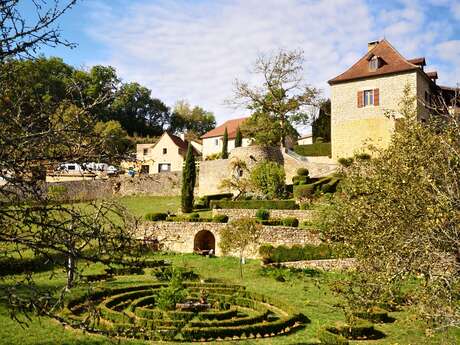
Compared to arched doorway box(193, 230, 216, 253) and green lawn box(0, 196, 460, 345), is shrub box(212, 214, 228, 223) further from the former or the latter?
green lawn box(0, 196, 460, 345)

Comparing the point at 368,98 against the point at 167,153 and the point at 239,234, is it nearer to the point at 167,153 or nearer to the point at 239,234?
the point at 239,234

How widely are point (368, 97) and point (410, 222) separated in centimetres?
3197

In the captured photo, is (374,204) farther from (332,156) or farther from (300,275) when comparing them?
(332,156)

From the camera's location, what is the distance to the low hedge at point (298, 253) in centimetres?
2672

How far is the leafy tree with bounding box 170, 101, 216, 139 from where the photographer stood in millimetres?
93062

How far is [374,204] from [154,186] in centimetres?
3787

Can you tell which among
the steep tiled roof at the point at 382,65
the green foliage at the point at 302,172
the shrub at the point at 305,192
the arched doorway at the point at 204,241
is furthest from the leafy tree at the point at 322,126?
the arched doorway at the point at 204,241

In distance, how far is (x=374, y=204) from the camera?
41.4 feet

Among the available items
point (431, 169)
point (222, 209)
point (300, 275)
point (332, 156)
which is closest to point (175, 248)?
point (222, 209)

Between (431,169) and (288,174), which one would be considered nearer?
(431,169)

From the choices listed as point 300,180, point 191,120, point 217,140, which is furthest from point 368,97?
point 191,120

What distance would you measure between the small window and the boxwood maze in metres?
25.2

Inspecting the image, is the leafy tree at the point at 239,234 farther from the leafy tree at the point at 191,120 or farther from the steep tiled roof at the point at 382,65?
the leafy tree at the point at 191,120

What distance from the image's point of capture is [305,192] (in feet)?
116
